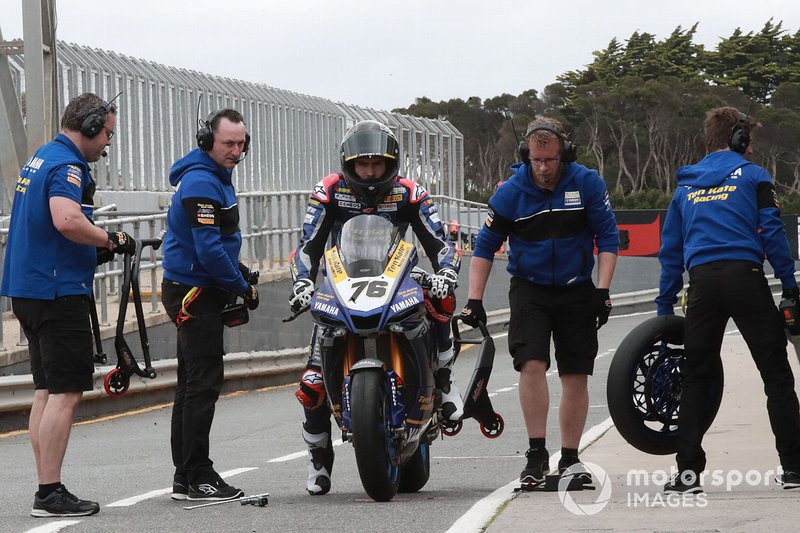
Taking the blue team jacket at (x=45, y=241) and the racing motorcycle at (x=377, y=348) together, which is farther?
the blue team jacket at (x=45, y=241)

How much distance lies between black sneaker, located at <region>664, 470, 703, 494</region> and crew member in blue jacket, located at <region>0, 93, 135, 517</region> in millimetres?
2727

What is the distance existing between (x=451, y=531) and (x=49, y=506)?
2.06 m

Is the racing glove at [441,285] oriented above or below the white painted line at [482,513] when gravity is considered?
above

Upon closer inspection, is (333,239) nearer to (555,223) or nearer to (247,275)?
(247,275)

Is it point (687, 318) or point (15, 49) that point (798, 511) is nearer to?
point (687, 318)

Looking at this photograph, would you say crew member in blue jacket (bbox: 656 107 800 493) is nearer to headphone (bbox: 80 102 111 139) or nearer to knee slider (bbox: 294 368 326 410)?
knee slider (bbox: 294 368 326 410)

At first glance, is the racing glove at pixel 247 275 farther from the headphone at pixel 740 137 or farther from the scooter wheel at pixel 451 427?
the headphone at pixel 740 137

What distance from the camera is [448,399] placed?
8.61 meters

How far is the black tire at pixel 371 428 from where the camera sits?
7500 millimetres

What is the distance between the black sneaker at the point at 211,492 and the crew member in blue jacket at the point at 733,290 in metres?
2.17

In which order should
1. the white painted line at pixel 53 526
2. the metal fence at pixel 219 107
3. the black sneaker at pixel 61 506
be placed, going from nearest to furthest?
the white painted line at pixel 53 526
the black sneaker at pixel 61 506
the metal fence at pixel 219 107

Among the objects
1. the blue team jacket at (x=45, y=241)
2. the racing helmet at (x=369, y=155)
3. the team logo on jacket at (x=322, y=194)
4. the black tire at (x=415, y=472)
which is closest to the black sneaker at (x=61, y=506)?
the blue team jacket at (x=45, y=241)

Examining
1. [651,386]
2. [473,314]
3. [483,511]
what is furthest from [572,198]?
[483,511]

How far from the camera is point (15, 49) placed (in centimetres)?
1662
